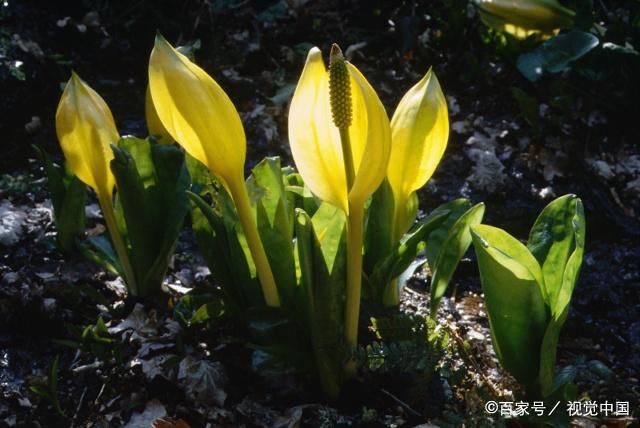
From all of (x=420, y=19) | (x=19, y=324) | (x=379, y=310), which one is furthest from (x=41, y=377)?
(x=420, y=19)

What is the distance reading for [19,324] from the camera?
204cm

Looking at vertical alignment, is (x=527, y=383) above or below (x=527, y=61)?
below

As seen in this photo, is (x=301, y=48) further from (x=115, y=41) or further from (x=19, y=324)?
(x=19, y=324)

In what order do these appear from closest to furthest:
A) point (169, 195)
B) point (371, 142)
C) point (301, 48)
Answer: point (371, 142) → point (169, 195) → point (301, 48)

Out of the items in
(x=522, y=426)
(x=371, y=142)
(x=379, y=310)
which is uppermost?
(x=371, y=142)

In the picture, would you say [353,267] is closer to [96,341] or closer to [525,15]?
[96,341]

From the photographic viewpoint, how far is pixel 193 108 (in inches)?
54.2

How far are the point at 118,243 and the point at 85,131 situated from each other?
0.32m

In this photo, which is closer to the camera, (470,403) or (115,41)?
(470,403)

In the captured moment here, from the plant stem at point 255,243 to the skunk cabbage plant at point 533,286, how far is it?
0.45 meters

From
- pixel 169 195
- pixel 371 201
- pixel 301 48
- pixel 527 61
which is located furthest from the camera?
pixel 301 48

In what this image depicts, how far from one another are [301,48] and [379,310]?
2.00 m

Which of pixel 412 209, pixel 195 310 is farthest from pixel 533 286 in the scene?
pixel 195 310

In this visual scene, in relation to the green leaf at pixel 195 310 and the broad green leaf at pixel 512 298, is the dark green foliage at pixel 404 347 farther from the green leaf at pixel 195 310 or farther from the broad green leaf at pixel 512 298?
the green leaf at pixel 195 310
